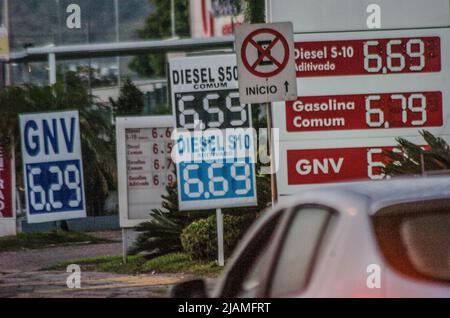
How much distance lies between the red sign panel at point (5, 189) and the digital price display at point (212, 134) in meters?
1.96

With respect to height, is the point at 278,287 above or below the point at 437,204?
below

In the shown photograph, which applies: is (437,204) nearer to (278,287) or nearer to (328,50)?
(278,287)

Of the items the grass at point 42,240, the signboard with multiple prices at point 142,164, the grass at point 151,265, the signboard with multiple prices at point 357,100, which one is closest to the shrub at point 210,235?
the grass at point 151,265

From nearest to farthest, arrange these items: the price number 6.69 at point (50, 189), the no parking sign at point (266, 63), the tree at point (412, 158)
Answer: the no parking sign at point (266, 63)
the tree at point (412, 158)
the price number 6.69 at point (50, 189)

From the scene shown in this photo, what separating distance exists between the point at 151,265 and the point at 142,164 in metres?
1.17

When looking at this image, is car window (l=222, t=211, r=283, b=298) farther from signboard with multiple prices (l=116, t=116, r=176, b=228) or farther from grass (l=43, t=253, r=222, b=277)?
signboard with multiple prices (l=116, t=116, r=176, b=228)

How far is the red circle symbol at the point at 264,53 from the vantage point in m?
10.8

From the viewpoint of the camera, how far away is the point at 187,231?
46.7 ft

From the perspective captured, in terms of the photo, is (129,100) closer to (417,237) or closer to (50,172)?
(50,172)

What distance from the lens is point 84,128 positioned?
17.7 m

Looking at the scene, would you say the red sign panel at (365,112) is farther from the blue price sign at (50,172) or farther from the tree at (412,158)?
the blue price sign at (50,172)
